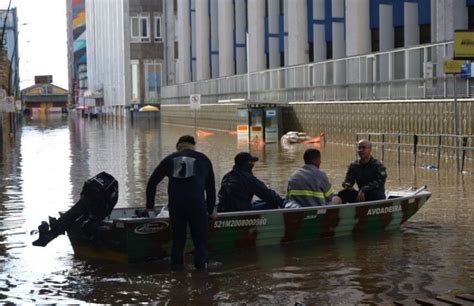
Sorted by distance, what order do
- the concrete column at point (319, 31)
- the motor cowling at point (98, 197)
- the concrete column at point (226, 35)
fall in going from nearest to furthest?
the motor cowling at point (98, 197)
the concrete column at point (319, 31)
the concrete column at point (226, 35)

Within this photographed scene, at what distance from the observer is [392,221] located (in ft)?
42.5

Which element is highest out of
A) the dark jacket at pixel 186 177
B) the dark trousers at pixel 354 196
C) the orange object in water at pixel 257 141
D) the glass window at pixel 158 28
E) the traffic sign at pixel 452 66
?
the glass window at pixel 158 28

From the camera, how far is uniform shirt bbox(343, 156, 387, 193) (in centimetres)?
1270

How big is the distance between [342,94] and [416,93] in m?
8.35

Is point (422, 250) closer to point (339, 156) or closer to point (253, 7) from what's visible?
point (339, 156)

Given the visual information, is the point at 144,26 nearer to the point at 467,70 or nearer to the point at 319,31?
the point at 319,31

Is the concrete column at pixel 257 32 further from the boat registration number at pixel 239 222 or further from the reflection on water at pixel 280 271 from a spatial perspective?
the boat registration number at pixel 239 222

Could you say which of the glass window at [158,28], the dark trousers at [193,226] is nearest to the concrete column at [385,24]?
the dark trousers at [193,226]

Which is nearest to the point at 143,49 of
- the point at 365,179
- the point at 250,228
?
the point at 365,179

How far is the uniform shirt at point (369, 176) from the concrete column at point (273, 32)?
1690 inches

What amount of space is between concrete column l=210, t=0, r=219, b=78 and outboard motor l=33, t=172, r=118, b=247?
197 ft

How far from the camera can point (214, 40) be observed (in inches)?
2820

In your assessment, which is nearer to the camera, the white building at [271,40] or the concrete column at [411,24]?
the white building at [271,40]

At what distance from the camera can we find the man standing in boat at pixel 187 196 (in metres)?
10.2
